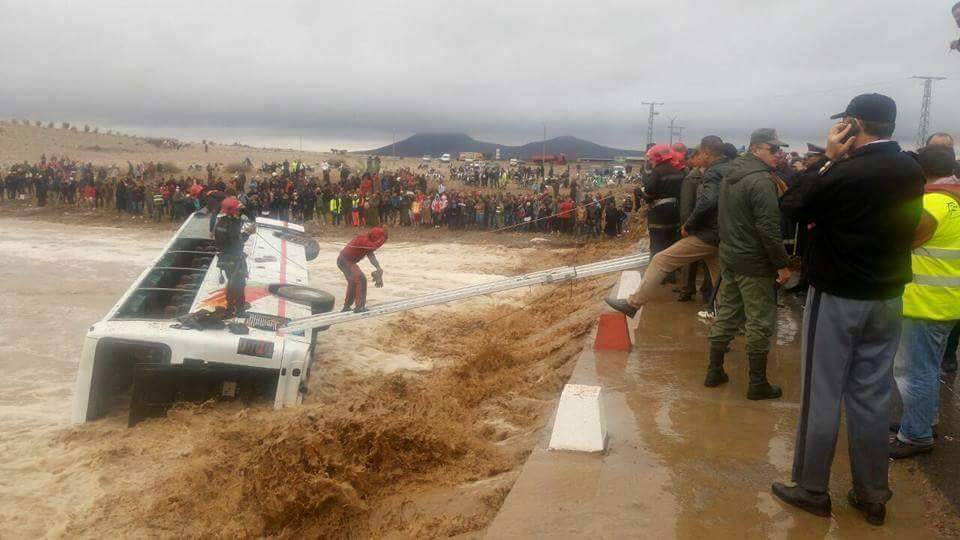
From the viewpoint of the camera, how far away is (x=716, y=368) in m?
5.31

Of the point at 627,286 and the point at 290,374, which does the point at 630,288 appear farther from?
the point at 290,374

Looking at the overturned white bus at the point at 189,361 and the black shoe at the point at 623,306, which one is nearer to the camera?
the black shoe at the point at 623,306

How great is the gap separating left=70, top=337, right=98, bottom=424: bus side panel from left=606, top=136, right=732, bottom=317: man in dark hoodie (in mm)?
5177

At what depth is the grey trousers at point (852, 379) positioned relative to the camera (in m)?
3.12

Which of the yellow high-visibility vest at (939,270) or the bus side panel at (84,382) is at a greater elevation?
the yellow high-visibility vest at (939,270)

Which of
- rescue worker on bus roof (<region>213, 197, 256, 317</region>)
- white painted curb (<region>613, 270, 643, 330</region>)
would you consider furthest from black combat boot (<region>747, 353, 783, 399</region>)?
rescue worker on bus roof (<region>213, 197, 256, 317</region>)

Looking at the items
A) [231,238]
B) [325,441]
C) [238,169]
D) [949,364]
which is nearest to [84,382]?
[231,238]

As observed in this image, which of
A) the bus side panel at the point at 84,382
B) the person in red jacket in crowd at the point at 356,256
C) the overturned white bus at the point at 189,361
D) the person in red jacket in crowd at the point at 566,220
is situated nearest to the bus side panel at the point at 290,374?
the overturned white bus at the point at 189,361

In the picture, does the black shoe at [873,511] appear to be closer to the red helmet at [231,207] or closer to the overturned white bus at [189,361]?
the overturned white bus at [189,361]

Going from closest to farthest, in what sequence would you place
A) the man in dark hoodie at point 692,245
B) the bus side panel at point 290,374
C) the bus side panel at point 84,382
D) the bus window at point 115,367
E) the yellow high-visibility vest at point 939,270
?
1. the yellow high-visibility vest at point 939,270
2. the man in dark hoodie at point 692,245
3. the bus side panel at point 84,382
4. the bus window at point 115,367
5. the bus side panel at point 290,374

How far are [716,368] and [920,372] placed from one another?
1.50 meters

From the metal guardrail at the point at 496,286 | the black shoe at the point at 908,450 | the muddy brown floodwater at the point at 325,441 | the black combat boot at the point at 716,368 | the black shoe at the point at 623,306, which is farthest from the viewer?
the metal guardrail at the point at 496,286

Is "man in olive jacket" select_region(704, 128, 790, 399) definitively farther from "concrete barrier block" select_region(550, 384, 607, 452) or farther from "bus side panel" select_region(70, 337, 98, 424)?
"bus side panel" select_region(70, 337, 98, 424)

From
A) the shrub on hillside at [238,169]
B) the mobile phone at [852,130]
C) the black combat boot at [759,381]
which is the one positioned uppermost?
the shrub on hillside at [238,169]
